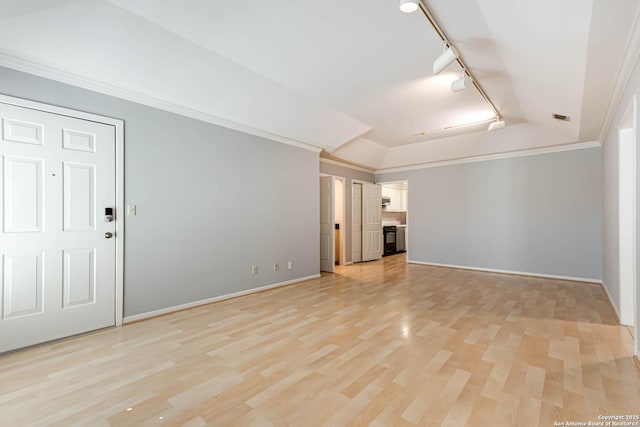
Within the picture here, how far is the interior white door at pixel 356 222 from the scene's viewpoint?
23.7 feet

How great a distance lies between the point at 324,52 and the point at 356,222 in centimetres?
475

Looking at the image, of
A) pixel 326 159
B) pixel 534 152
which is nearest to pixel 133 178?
pixel 326 159

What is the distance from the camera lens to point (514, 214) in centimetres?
590

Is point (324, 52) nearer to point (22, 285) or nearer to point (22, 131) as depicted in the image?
point (22, 131)

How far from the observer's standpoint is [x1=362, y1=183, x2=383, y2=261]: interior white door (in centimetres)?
747

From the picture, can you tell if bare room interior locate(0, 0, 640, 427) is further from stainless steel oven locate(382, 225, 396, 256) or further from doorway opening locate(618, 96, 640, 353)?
stainless steel oven locate(382, 225, 396, 256)

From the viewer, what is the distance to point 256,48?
300cm

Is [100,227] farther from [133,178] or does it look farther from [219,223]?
[219,223]

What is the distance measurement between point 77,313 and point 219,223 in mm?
1788

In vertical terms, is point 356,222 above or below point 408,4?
below

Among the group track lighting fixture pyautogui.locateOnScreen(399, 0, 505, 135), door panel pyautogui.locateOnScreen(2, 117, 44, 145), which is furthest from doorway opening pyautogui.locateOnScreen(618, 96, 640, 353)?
door panel pyautogui.locateOnScreen(2, 117, 44, 145)

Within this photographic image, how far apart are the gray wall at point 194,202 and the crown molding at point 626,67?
13.5 feet

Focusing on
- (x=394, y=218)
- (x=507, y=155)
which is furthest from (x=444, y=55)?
(x=394, y=218)

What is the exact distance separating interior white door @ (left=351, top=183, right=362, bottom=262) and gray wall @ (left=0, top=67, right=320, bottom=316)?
229 cm
